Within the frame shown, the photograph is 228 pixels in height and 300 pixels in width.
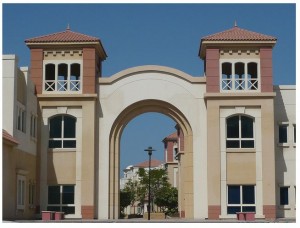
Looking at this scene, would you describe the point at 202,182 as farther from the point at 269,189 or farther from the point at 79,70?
the point at 79,70

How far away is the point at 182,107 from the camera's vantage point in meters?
35.7

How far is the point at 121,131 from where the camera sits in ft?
119

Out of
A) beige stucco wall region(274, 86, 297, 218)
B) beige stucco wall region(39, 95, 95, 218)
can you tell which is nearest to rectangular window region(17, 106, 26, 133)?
beige stucco wall region(39, 95, 95, 218)

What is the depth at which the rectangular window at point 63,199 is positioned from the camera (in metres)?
34.4

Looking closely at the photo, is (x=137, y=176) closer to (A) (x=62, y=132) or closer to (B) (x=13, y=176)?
(A) (x=62, y=132)

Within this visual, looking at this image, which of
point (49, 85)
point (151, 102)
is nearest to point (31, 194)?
point (49, 85)

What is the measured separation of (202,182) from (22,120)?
1054cm

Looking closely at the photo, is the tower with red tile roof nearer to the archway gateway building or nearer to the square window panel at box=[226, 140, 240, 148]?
the archway gateway building

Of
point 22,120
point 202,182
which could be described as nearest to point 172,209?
point 202,182

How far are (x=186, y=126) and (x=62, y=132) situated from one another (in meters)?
7.15

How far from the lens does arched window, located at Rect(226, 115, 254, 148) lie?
34.8 meters

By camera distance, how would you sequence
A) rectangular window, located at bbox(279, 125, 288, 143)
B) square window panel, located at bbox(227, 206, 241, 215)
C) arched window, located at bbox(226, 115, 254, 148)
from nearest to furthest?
square window panel, located at bbox(227, 206, 241, 215) < arched window, located at bbox(226, 115, 254, 148) < rectangular window, located at bbox(279, 125, 288, 143)

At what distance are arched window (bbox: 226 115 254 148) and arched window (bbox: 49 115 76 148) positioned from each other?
880cm

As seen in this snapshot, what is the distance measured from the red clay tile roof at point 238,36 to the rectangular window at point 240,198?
27.1 feet
